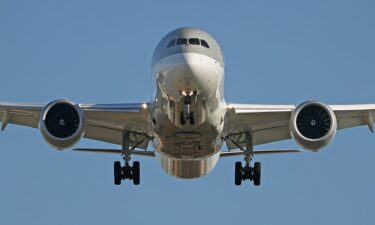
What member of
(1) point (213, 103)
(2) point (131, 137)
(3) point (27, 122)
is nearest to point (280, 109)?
(1) point (213, 103)

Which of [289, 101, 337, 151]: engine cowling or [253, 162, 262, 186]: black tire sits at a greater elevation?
[289, 101, 337, 151]: engine cowling

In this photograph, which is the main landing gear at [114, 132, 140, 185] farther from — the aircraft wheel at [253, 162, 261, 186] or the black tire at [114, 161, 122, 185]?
the aircraft wheel at [253, 162, 261, 186]

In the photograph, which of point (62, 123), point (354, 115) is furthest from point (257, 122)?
point (62, 123)

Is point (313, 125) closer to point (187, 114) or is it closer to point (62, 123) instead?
point (187, 114)

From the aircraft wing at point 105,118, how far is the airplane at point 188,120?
0.04 metres

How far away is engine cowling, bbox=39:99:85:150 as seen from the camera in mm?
30266

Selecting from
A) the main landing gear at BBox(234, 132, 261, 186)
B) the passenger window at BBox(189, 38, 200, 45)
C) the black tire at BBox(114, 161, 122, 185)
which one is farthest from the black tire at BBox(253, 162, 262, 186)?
the passenger window at BBox(189, 38, 200, 45)

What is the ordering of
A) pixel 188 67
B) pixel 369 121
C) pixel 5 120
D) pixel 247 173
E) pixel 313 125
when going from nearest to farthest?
pixel 188 67 < pixel 313 125 < pixel 5 120 < pixel 369 121 < pixel 247 173

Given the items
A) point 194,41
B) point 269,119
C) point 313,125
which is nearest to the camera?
point 194,41

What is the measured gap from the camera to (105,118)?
107 ft

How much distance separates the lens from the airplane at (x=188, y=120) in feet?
91.3

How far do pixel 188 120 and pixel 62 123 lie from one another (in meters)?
4.85

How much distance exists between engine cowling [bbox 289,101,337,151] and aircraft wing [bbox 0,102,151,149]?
17.4 feet

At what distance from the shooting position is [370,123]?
33.4 metres
